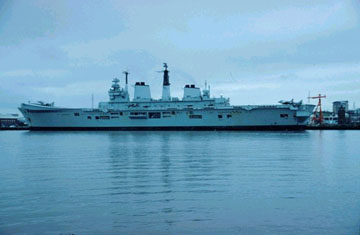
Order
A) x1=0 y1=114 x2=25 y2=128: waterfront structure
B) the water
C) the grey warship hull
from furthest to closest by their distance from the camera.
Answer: x1=0 y1=114 x2=25 y2=128: waterfront structure, the grey warship hull, the water

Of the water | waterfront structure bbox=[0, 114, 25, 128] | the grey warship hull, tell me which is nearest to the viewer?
the water

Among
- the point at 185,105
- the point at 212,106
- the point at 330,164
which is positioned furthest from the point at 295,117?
the point at 330,164

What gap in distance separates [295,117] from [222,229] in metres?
39.1

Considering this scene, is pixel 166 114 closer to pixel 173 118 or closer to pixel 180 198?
pixel 173 118

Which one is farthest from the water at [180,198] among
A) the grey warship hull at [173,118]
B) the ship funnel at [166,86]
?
the ship funnel at [166,86]

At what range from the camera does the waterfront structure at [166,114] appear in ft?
142

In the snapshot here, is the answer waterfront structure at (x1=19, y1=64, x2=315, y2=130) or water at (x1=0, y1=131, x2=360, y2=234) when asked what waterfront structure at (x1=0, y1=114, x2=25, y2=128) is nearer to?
waterfront structure at (x1=19, y1=64, x2=315, y2=130)

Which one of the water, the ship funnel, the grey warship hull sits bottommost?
the water

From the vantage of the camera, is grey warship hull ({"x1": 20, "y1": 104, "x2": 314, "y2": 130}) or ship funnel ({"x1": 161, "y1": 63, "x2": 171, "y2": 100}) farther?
ship funnel ({"x1": 161, "y1": 63, "x2": 171, "y2": 100})

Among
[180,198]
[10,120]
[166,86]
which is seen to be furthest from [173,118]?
[10,120]

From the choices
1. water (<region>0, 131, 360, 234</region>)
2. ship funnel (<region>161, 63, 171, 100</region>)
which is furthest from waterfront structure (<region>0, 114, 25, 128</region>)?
water (<region>0, 131, 360, 234</region>)

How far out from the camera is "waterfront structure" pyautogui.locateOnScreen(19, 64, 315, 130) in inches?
1701

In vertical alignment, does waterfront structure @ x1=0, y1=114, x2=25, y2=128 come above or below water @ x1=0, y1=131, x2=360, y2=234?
above

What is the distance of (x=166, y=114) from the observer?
152ft
